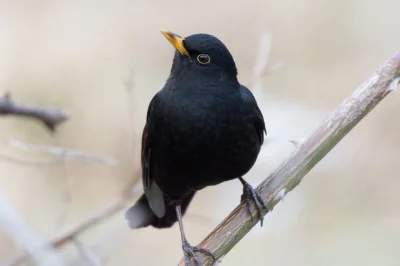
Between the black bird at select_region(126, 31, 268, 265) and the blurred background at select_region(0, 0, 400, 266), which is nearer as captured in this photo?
the black bird at select_region(126, 31, 268, 265)

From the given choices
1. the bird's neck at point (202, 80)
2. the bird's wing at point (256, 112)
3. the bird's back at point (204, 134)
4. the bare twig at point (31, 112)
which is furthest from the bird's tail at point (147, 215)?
the bare twig at point (31, 112)

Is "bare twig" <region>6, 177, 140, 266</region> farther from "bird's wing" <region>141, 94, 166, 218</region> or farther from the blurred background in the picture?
the blurred background

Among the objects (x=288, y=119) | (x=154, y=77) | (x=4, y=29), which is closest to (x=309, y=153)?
(x=288, y=119)

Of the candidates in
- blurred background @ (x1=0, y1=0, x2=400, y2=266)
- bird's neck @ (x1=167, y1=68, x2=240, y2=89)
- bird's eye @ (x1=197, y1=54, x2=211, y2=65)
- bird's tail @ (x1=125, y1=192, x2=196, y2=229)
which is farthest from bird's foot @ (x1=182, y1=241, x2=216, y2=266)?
blurred background @ (x1=0, y1=0, x2=400, y2=266)

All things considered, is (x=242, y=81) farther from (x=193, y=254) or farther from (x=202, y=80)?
(x=193, y=254)

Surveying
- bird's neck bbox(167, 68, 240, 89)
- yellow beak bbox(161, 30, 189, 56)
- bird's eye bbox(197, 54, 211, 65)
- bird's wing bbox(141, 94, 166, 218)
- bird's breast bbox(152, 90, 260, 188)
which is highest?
yellow beak bbox(161, 30, 189, 56)

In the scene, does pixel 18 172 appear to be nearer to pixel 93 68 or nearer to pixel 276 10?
pixel 93 68

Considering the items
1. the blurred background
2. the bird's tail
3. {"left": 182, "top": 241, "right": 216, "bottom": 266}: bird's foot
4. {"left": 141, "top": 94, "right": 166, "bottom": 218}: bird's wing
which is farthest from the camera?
the blurred background
